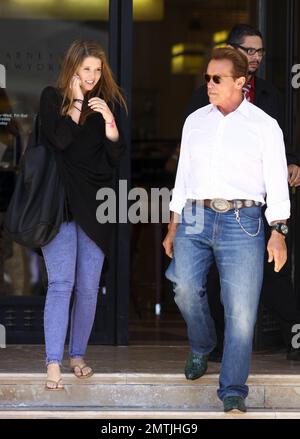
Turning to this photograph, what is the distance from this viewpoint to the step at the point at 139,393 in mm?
5461

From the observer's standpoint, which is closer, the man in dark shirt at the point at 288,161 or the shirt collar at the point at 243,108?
the shirt collar at the point at 243,108

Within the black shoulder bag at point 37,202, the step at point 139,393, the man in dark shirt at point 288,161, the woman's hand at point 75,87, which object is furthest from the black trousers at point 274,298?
the woman's hand at point 75,87

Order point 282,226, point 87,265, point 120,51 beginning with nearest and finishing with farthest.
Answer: point 282,226 < point 87,265 < point 120,51

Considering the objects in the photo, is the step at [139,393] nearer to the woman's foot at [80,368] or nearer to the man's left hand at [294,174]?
the woman's foot at [80,368]

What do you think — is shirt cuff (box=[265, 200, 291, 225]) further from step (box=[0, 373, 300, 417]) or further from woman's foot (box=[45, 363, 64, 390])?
woman's foot (box=[45, 363, 64, 390])

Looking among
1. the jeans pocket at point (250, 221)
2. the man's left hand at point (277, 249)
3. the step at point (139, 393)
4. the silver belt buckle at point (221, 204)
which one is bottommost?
the step at point (139, 393)

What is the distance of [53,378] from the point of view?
208 inches

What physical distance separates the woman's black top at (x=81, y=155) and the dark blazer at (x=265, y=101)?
0.60m

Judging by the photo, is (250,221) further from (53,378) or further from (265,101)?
(53,378)

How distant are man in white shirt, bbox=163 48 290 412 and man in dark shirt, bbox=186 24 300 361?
0.49 meters

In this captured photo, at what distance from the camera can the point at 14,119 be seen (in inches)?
264

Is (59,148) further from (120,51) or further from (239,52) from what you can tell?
(120,51)

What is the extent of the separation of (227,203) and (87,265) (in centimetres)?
78
